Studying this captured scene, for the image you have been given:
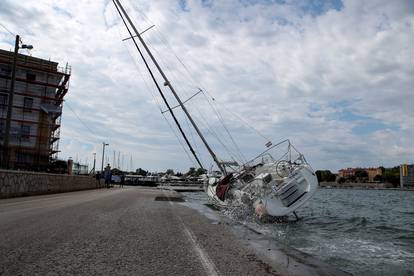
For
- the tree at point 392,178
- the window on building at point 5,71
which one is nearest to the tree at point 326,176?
the tree at point 392,178

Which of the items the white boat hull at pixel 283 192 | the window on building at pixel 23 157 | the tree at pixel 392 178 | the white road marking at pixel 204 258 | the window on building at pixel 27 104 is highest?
the window on building at pixel 27 104

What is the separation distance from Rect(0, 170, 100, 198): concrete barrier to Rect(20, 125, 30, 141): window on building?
34.1 m

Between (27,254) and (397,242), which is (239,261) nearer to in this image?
(27,254)

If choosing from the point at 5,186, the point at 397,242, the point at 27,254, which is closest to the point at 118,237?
the point at 27,254

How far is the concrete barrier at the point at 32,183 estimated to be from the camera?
19281 mm

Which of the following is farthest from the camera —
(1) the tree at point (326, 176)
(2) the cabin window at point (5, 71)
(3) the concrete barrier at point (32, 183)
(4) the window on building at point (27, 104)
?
(1) the tree at point (326, 176)

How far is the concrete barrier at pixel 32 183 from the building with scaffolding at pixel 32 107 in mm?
33317

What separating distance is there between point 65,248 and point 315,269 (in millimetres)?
4588

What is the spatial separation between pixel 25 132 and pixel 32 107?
457 centimetres

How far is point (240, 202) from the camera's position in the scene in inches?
848

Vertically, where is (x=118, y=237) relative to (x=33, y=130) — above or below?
below

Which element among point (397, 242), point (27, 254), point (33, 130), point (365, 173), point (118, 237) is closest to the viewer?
point (27, 254)

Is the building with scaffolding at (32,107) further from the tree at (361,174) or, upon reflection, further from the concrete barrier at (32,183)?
the tree at (361,174)

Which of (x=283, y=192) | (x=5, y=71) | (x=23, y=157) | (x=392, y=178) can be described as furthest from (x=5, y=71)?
(x=392, y=178)
